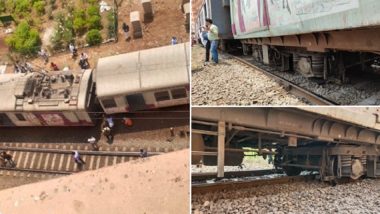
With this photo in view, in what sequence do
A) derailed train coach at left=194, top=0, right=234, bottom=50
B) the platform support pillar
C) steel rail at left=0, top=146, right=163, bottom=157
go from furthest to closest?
steel rail at left=0, top=146, right=163, bottom=157 < derailed train coach at left=194, top=0, right=234, bottom=50 < the platform support pillar

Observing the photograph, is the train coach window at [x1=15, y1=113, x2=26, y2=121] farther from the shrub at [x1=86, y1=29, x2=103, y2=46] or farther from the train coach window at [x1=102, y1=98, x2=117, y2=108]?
the shrub at [x1=86, y1=29, x2=103, y2=46]

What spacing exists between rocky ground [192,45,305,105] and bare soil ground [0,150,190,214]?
4.59 ft

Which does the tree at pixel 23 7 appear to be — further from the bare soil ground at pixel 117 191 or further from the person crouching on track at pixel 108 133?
the bare soil ground at pixel 117 191

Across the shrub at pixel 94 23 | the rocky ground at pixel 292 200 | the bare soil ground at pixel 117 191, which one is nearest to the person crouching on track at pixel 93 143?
the bare soil ground at pixel 117 191

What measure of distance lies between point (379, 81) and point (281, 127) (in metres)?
2.76

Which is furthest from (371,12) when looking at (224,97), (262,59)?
(262,59)

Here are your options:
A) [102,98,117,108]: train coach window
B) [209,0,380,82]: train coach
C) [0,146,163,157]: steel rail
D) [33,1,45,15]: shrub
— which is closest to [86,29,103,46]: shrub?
[33,1,45,15]: shrub

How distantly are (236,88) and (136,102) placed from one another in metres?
8.57

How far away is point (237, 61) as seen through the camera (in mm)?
13344

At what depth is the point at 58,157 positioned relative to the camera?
714 inches

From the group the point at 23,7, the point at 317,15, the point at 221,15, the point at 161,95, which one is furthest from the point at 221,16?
the point at 23,7

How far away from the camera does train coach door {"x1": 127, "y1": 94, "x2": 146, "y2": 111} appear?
16812 millimetres

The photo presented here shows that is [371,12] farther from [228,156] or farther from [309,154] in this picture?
[309,154]

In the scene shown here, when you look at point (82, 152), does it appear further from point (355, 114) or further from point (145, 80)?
point (355, 114)
